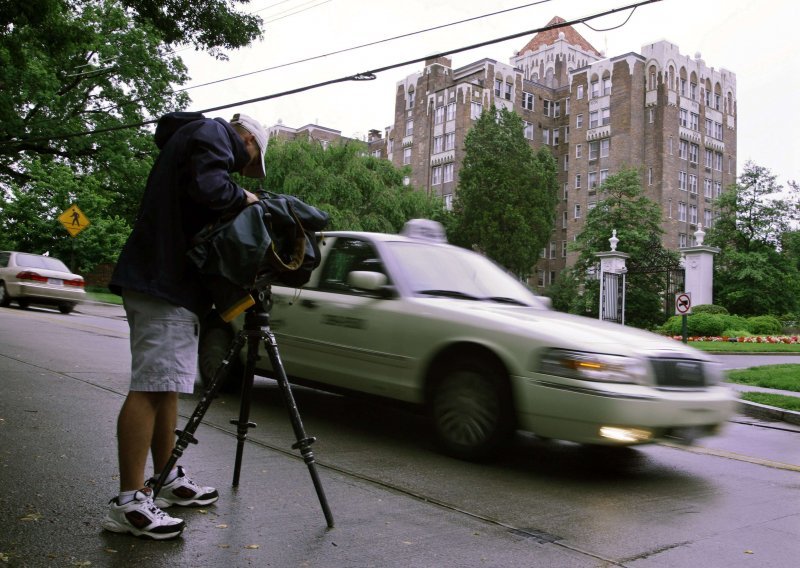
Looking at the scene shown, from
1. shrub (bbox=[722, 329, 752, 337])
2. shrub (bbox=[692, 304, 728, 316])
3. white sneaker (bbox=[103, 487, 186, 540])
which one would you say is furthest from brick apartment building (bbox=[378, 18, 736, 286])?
white sneaker (bbox=[103, 487, 186, 540])

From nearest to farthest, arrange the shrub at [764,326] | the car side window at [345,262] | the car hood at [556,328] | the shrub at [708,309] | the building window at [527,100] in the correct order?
the car hood at [556,328] → the car side window at [345,262] → the shrub at [764,326] → the shrub at [708,309] → the building window at [527,100]

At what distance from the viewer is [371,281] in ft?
19.4

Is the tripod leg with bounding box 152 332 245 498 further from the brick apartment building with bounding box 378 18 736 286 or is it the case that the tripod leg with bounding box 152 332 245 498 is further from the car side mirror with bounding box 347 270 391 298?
the brick apartment building with bounding box 378 18 736 286

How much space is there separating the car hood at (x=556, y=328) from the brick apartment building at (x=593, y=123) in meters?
58.3

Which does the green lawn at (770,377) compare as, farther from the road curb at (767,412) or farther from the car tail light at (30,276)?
the car tail light at (30,276)

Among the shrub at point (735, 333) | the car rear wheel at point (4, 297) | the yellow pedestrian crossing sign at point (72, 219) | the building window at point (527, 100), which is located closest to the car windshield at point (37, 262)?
the car rear wheel at point (4, 297)

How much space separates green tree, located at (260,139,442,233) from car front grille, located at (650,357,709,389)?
33.5 m

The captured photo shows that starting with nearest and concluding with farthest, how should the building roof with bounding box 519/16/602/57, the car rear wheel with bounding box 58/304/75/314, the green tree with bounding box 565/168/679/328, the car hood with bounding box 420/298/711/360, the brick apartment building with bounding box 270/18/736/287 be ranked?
the car hood with bounding box 420/298/711/360
the car rear wheel with bounding box 58/304/75/314
the green tree with bounding box 565/168/679/328
the brick apartment building with bounding box 270/18/736/287
the building roof with bounding box 519/16/602/57

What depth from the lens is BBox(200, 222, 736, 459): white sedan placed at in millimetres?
4871

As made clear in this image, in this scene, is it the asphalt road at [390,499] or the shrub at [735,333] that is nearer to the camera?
the asphalt road at [390,499]

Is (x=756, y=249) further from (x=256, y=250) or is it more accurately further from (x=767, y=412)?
(x=256, y=250)

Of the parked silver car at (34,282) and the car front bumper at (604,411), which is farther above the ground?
the parked silver car at (34,282)

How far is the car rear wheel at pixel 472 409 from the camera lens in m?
5.13

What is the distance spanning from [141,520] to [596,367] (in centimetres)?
296
